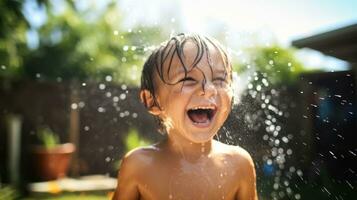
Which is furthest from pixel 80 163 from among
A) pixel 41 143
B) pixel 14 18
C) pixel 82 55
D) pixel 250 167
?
pixel 250 167

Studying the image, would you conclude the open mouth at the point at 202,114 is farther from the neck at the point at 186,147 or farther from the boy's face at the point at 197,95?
the neck at the point at 186,147

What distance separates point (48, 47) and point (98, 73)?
1865mm

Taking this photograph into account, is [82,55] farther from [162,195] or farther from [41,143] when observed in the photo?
[162,195]

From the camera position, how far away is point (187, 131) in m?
2.14

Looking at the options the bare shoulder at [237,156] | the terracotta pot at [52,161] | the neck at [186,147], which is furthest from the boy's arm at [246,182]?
the terracotta pot at [52,161]

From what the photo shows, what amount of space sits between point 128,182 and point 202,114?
17.6 inches

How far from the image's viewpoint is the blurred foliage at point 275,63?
8.63 m

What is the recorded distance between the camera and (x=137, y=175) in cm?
220

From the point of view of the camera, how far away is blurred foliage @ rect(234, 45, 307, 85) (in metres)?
8.63

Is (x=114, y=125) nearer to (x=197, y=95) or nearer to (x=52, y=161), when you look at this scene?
(x=52, y=161)

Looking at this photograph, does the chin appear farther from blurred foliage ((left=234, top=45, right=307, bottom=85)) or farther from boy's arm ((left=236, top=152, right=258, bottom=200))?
blurred foliage ((left=234, top=45, right=307, bottom=85))

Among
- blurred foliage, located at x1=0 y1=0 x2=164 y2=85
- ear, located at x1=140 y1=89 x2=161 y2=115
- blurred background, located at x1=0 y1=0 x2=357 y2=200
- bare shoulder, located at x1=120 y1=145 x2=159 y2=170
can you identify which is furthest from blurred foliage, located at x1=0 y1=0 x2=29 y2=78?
blurred foliage, located at x1=0 y1=0 x2=164 y2=85

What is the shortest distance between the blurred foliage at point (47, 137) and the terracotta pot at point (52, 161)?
0.11 metres

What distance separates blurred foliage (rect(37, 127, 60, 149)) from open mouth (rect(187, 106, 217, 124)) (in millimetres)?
7544
